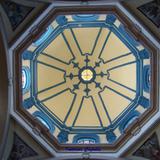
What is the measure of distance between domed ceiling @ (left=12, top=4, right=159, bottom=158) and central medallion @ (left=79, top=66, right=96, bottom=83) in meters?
0.02

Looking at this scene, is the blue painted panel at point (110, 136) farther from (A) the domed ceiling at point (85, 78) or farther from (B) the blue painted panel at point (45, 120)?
(B) the blue painted panel at point (45, 120)

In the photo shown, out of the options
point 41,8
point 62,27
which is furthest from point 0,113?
point 62,27

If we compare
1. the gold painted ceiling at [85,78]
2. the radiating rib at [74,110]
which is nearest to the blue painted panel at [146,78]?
the gold painted ceiling at [85,78]

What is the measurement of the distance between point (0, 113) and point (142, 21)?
4.96 metres

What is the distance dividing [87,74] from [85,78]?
22 centimetres

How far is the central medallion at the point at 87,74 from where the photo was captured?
1938 cm

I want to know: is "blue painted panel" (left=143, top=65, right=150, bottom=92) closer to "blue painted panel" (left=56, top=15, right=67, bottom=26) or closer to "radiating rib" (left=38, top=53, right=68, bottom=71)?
Answer: "blue painted panel" (left=56, top=15, right=67, bottom=26)

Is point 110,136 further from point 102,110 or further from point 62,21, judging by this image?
point 62,21

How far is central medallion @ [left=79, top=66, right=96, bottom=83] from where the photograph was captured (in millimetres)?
19375

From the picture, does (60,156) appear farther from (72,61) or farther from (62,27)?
(72,61)

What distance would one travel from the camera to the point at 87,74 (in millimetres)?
19469

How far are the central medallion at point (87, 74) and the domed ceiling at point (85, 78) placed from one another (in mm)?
24

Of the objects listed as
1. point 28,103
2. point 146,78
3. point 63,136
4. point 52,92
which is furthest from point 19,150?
point 52,92

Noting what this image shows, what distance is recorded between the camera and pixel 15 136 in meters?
12.4
